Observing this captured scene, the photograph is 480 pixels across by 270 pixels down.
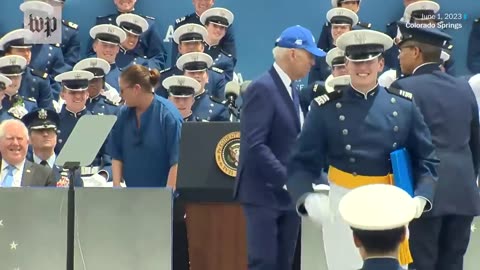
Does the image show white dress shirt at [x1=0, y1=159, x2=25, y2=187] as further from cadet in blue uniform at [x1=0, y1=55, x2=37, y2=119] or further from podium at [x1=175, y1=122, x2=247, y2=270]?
cadet in blue uniform at [x1=0, y1=55, x2=37, y2=119]

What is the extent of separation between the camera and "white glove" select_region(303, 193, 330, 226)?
4.92m

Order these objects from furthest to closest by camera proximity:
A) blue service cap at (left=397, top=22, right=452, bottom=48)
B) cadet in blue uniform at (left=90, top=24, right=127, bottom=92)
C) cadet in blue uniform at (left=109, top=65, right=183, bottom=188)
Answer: cadet in blue uniform at (left=90, top=24, right=127, bottom=92), cadet in blue uniform at (left=109, top=65, right=183, bottom=188), blue service cap at (left=397, top=22, right=452, bottom=48)

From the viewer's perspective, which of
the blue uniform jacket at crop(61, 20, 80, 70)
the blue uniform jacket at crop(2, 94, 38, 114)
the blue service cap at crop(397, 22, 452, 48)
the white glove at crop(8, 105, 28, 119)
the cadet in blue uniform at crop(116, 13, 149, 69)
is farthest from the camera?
the blue uniform jacket at crop(61, 20, 80, 70)

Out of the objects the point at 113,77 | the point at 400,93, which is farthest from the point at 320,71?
the point at 400,93

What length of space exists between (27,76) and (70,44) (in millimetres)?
1119

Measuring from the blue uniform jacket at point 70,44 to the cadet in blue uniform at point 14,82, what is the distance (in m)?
1.32

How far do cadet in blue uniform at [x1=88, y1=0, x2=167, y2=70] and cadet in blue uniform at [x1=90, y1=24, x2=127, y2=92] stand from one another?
18.5 inches

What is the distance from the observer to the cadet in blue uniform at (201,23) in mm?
10703

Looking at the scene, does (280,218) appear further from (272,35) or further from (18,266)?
(272,35)

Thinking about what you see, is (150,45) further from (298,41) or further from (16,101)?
(298,41)

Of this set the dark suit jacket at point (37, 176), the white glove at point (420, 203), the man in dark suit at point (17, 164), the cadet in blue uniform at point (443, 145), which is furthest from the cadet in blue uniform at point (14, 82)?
the white glove at point (420, 203)

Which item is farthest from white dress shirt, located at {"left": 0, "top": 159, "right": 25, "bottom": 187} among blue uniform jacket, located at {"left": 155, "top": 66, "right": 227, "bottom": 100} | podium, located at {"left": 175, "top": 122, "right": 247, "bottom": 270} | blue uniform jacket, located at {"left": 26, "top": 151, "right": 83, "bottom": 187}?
blue uniform jacket, located at {"left": 155, "top": 66, "right": 227, "bottom": 100}

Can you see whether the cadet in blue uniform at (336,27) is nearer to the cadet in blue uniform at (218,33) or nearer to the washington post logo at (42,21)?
the cadet in blue uniform at (218,33)

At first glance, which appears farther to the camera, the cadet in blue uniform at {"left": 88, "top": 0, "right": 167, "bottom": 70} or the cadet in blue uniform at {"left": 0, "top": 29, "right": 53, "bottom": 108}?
the cadet in blue uniform at {"left": 88, "top": 0, "right": 167, "bottom": 70}
